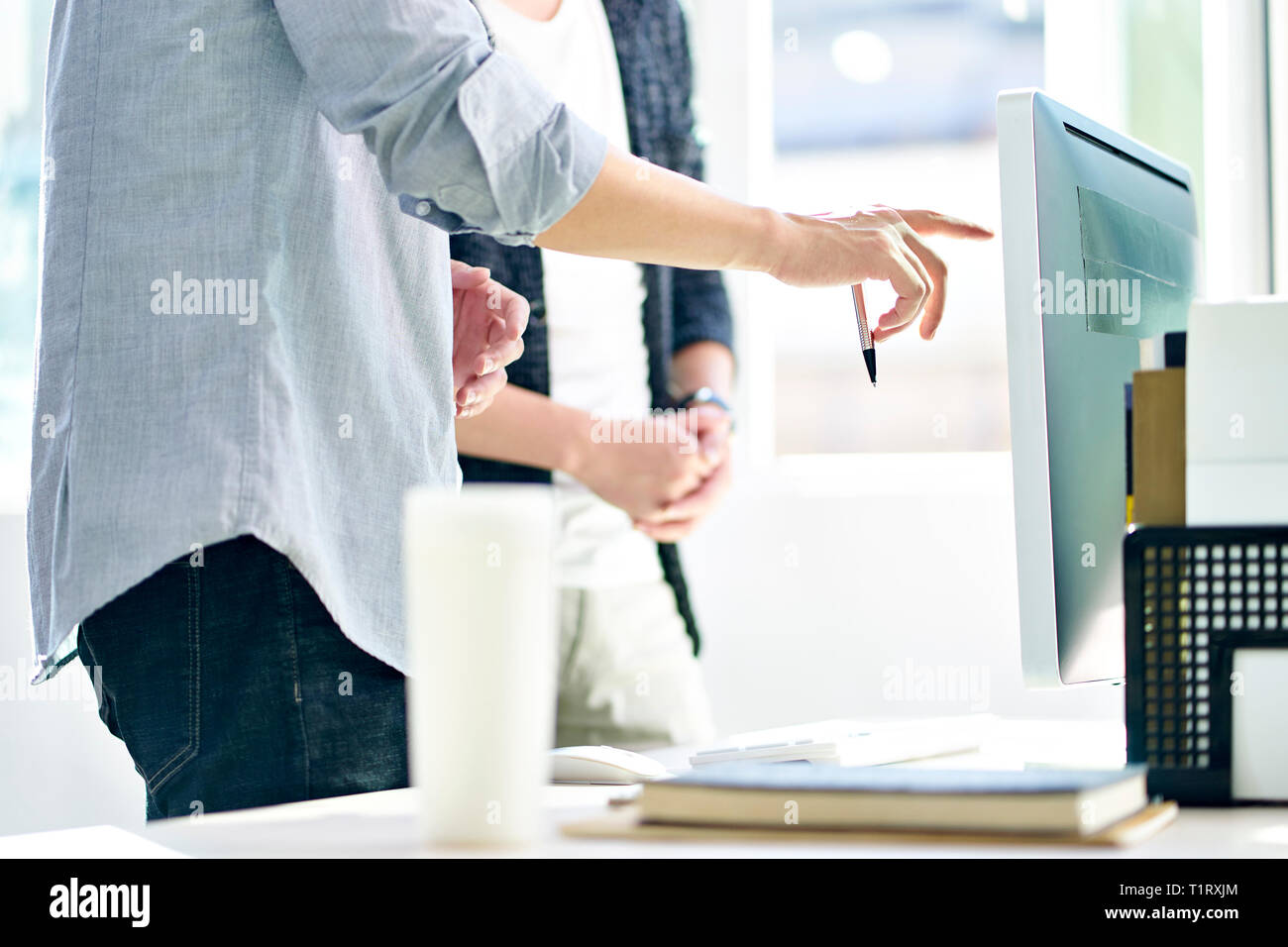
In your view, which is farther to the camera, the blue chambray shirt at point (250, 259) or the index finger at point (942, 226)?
the index finger at point (942, 226)

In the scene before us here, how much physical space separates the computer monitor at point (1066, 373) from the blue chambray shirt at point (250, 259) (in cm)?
31

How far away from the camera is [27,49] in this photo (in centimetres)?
254

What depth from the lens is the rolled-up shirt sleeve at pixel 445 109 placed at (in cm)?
89

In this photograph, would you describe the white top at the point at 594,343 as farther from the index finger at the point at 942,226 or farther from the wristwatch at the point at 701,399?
the index finger at the point at 942,226

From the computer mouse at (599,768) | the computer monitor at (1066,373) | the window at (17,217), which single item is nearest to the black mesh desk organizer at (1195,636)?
the computer monitor at (1066,373)

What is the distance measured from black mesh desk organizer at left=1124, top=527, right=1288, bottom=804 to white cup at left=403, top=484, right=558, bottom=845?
1.25ft

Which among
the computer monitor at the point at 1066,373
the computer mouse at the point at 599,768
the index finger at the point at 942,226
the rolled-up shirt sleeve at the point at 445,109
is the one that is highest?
the rolled-up shirt sleeve at the point at 445,109

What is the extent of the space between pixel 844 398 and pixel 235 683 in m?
1.90

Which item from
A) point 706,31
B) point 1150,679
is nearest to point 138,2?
point 1150,679

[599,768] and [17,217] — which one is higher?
[17,217]

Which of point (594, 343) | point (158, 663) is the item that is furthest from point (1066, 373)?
point (594, 343)

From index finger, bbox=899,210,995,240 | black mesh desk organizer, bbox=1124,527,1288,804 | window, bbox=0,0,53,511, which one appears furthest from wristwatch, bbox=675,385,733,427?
window, bbox=0,0,53,511

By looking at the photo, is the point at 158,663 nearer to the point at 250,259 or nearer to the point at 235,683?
the point at 235,683

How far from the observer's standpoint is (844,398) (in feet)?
8.77
